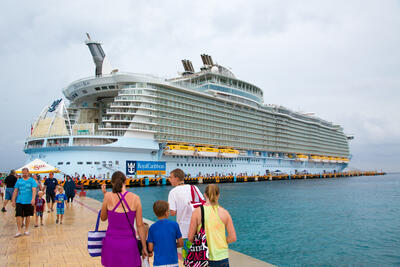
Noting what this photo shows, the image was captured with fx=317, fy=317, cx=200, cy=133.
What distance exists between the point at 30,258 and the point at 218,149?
159 feet

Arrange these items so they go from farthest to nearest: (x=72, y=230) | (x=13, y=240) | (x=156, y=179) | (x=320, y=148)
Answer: (x=320, y=148) < (x=156, y=179) < (x=72, y=230) < (x=13, y=240)

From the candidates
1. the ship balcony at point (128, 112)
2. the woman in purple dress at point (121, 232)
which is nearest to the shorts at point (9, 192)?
the woman in purple dress at point (121, 232)

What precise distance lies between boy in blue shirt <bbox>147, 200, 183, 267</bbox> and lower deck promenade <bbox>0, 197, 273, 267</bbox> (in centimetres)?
253

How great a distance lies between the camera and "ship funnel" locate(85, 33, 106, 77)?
162 ft

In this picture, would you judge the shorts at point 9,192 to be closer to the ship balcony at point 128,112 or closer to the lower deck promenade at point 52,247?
the lower deck promenade at point 52,247

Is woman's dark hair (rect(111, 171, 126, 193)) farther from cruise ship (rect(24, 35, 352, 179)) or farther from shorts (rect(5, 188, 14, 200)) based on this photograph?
cruise ship (rect(24, 35, 352, 179))

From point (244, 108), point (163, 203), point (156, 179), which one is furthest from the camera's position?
point (244, 108)

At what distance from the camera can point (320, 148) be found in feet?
Answer: 295

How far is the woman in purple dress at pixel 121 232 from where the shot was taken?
13.2 ft

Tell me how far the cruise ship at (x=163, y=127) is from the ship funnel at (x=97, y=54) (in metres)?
0.15

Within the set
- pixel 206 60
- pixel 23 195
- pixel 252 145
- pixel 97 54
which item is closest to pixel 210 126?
pixel 252 145

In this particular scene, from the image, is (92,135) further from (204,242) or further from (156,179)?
(204,242)

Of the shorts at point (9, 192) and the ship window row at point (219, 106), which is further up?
the ship window row at point (219, 106)

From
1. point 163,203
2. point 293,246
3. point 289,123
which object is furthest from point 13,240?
point 289,123
